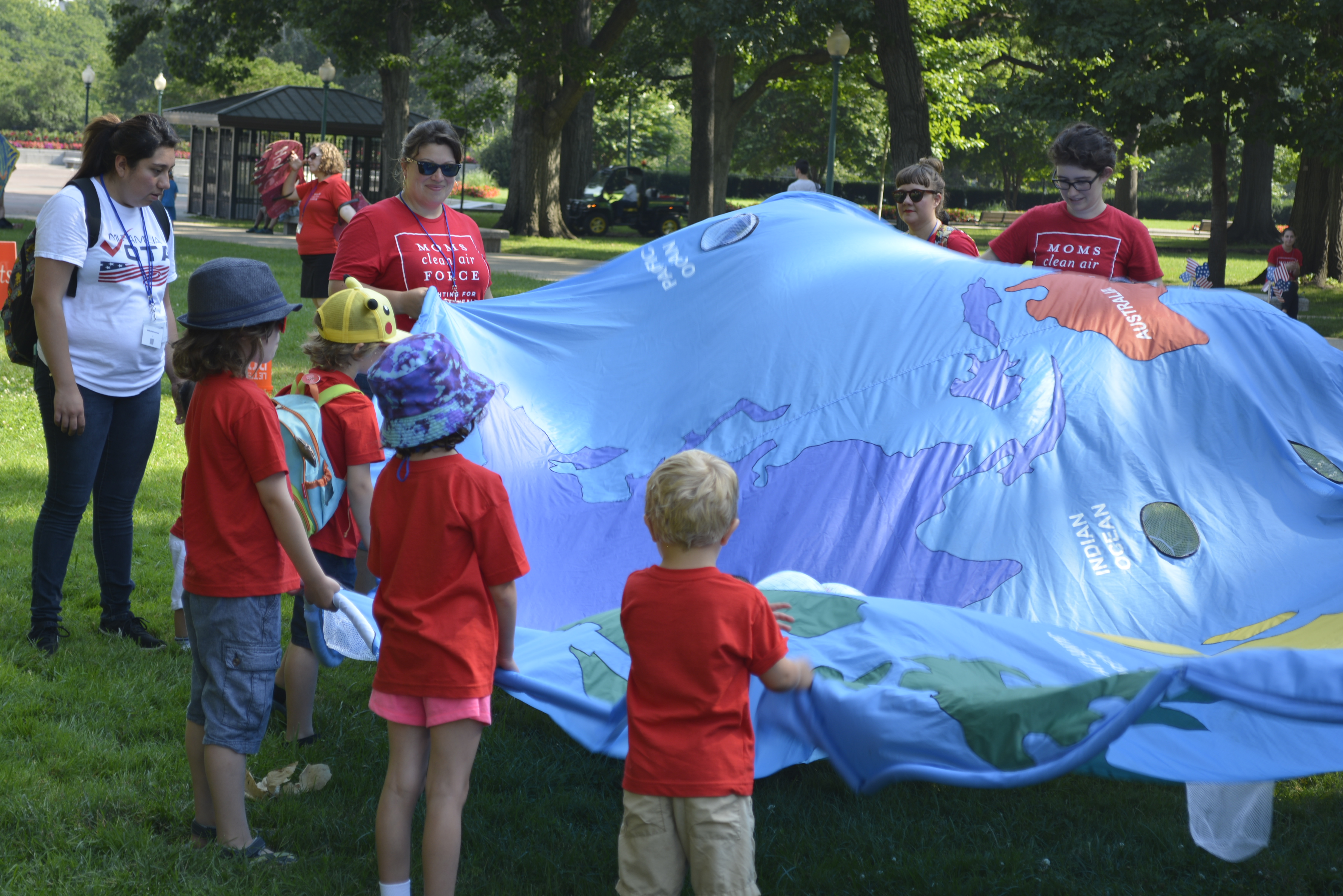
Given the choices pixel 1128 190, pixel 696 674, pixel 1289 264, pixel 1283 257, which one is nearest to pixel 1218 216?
pixel 1289 264

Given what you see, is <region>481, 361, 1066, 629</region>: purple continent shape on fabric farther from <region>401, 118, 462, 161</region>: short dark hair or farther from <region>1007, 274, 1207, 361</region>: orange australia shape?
<region>401, 118, 462, 161</region>: short dark hair

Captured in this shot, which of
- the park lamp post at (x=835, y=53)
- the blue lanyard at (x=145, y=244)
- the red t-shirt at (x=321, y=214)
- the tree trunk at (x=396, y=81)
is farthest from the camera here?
the tree trunk at (x=396, y=81)

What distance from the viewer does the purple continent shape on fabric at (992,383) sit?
3.80 metres

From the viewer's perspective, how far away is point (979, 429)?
147 inches

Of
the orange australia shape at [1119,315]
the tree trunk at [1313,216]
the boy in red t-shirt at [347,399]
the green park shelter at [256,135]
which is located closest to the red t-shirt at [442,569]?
the boy in red t-shirt at [347,399]

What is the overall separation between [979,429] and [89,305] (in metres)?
3.01

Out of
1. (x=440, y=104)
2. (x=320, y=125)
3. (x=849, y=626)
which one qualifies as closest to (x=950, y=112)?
(x=440, y=104)

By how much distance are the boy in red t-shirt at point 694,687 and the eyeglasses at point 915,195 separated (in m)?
3.44

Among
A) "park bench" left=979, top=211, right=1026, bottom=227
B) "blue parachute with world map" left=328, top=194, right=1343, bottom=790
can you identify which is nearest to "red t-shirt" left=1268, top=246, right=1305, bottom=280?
"blue parachute with world map" left=328, top=194, right=1343, bottom=790

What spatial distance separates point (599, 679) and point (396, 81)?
21249 mm

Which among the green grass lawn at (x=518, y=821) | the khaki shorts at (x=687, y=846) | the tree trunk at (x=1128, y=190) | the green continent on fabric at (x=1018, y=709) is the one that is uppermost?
the tree trunk at (x=1128, y=190)

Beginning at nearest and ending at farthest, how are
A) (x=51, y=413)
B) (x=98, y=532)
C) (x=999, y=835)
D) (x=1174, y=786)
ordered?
1. (x=999, y=835)
2. (x=1174, y=786)
3. (x=51, y=413)
4. (x=98, y=532)

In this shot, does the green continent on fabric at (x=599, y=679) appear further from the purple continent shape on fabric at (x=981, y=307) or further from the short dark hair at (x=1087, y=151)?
the short dark hair at (x=1087, y=151)

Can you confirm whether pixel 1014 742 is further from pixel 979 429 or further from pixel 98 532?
pixel 98 532
